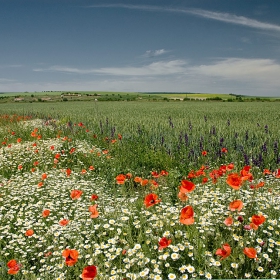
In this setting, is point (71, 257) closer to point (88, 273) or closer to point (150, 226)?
point (88, 273)

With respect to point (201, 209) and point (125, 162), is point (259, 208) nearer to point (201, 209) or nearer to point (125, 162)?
point (201, 209)

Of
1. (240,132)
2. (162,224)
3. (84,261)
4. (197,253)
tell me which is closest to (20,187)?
(84,261)

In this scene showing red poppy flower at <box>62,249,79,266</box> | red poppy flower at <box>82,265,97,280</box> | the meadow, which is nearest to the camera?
red poppy flower at <box>82,265,97,280</box>

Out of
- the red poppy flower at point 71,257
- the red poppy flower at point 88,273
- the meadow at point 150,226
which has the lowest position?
the meadow at point 150,226

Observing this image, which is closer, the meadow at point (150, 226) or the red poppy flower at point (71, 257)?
the red poppy flower at point (71, 257)

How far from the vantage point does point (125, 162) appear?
24.7ft

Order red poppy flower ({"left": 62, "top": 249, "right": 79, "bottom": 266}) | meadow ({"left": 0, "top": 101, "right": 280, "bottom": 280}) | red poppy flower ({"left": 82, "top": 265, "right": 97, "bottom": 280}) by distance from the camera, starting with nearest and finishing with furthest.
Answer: red poppy flower ({"left": 82, "top": 265, "right": 97, "bottom": 280}) → red poppy flower ({"left": 62, "top": 249, "right": 79, "bottom": 266}) → meadow ({"left": 0, "top": 101, "right": 280, "bottom": 280})

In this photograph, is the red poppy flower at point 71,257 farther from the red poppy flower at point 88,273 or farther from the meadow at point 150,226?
the red poppy flower at point 88,273

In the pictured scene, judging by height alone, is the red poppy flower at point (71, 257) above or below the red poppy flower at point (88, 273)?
below

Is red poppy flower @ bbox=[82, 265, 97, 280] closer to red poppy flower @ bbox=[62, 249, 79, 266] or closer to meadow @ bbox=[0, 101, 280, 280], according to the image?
meadow @ bbox=[0, 101, 280, 280]

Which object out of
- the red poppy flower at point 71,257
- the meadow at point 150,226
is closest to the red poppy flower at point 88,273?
the meadow at point 150,226

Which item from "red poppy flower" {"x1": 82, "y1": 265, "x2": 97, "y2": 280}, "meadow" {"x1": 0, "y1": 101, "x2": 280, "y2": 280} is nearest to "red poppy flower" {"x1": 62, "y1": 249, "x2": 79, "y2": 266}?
"meadow" {"x1": 0, "y1": 101, "x2": 280, "y2": 280}

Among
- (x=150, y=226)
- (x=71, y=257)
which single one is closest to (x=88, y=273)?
(x=71, y=257)

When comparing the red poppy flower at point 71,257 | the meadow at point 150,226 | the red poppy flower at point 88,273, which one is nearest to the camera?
the red poppy flower at point 88,273
